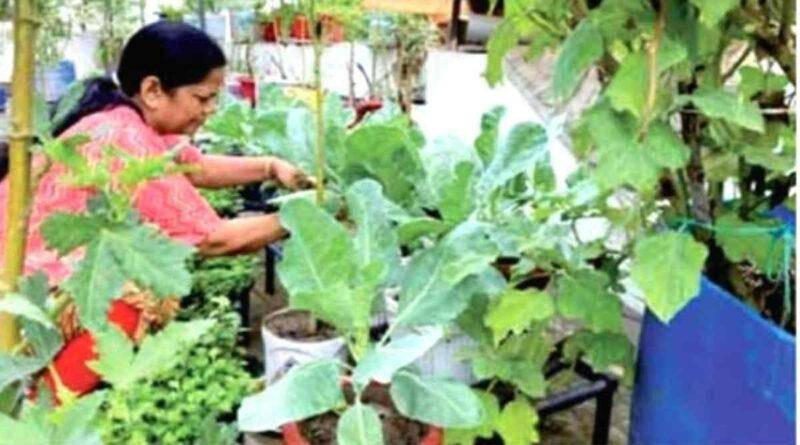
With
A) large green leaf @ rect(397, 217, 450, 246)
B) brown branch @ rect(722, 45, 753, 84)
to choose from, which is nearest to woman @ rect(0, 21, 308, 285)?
large green leaf @ rect(397, 217, 450, 246)

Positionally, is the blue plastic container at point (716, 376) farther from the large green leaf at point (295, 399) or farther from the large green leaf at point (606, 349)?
the large green leaf at point (295, 399)

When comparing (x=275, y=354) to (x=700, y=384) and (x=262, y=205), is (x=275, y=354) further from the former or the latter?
(x=262, y=205)

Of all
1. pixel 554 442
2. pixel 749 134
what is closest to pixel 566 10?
pixel 749 134

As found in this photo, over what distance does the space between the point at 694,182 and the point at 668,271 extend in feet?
0.99

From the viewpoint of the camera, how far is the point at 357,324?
53.4 inches

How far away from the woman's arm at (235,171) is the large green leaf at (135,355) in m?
1.58

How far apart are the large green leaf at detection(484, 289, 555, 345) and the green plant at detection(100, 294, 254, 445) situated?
0.50 meters

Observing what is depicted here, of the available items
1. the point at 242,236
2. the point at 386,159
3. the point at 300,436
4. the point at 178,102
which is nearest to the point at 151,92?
the point at 178,102

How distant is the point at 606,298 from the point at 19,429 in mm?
971

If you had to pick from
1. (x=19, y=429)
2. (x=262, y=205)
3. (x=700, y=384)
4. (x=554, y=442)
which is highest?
(x=19, y=429)

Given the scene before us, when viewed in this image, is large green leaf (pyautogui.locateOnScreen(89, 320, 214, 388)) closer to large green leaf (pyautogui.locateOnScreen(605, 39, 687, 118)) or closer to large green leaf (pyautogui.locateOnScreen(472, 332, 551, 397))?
large green leaf (pyautogui.locateOnScreen(605, 39, 687, 118))

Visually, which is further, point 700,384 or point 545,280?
point 545,280

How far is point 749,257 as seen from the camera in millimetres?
1366

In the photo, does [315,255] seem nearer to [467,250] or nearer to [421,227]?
[467,250]
